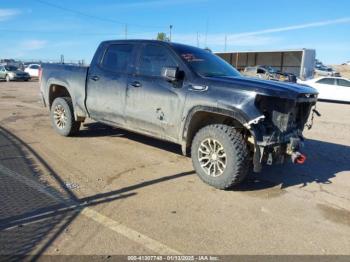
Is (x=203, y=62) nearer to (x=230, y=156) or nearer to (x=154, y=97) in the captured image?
(x=154, y=97)

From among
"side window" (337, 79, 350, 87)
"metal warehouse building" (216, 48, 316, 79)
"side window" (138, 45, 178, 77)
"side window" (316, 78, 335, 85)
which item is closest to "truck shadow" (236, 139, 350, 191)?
"side window" (138, 45, 178, 77)

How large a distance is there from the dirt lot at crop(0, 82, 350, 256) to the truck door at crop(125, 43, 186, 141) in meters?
0.65

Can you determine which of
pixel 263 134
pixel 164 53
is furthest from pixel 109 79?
pixel 263 134

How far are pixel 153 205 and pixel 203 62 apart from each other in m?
2.63

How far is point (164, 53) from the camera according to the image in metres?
6.07

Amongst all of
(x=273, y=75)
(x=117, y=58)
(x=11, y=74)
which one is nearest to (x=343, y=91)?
(x=273, y=75)

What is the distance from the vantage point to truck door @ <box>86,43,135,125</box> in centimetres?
660

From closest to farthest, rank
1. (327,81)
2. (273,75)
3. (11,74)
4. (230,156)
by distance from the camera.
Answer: (230,156), (273,75), (327,81), (11,74)

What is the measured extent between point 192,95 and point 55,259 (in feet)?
9.80

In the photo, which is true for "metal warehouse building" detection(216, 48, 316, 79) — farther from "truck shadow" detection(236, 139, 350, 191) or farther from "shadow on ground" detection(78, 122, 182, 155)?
"shadow on ground" detection(78, 122, 182, 155)

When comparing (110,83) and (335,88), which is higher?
(110,83)

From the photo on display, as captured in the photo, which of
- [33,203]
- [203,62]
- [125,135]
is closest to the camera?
[33,203]

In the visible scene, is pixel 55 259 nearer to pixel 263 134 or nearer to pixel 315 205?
pixel 263 134

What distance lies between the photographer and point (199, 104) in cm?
534
